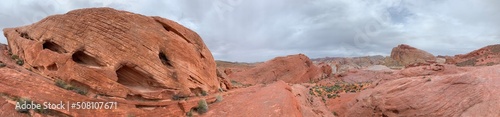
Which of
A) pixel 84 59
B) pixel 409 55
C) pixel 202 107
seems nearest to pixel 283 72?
pixel 202 107

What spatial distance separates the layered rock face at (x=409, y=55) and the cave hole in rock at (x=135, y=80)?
97.1 m

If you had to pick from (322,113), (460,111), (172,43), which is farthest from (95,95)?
(460,111)

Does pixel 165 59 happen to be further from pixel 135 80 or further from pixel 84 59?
pixel 84 59

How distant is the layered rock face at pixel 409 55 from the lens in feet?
326

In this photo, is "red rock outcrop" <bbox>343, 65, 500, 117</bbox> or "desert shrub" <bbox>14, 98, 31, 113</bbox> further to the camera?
"red rock outcrop" <bbox>343, 65, 500, 117</bbox>

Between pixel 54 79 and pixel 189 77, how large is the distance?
765 centimetres

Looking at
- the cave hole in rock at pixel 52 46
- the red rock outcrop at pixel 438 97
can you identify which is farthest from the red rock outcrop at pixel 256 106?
the cave hole in rock at pixel 52 46

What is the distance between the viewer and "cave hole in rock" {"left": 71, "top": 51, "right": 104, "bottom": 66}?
650 inches

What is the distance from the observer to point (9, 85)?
13.0 metres

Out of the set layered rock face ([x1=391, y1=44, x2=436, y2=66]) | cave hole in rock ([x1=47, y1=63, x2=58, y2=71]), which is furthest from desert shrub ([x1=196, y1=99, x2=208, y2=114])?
layered rock face ([x1=391, y1=44, x2=436, y2=66])

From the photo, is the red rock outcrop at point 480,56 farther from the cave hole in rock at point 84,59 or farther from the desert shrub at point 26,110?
the desert shrub at point 26,110

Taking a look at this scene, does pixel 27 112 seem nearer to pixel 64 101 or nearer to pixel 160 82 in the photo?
pixel 64 101

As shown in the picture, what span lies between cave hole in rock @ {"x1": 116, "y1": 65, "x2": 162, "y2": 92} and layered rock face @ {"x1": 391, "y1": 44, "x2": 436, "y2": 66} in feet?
319

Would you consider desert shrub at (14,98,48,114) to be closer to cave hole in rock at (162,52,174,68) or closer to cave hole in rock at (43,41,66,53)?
cave hole in rock at (43,41,66,53)
